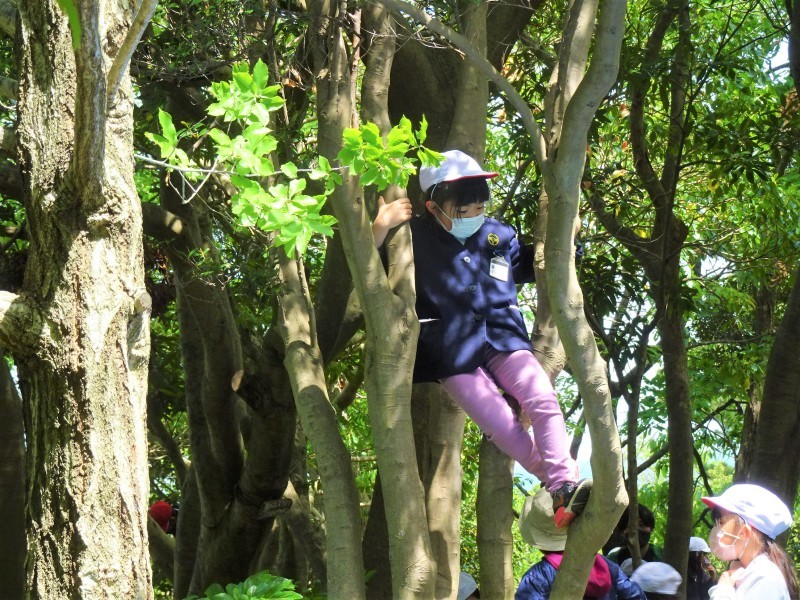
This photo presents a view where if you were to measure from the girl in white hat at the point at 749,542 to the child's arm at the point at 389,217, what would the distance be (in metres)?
1.71

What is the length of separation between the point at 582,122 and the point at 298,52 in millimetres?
2599

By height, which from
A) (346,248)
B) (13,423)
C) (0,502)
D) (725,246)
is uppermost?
(725,246)

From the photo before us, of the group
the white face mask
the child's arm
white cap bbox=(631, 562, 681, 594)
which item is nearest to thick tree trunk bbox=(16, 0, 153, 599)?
the child's arm

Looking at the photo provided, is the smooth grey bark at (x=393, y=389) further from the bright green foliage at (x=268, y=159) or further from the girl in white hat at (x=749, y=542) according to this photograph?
the girl in white hat at (x=749, y=542)

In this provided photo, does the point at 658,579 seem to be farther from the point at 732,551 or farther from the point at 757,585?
the point at 757,585

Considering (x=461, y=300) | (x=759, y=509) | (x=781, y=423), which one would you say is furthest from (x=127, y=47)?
(x=781, y=423)

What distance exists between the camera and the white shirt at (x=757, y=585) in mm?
4023

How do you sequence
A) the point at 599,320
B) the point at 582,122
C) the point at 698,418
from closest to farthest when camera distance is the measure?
the point at 582,122 → the point at 599,320 → the point at 698,418

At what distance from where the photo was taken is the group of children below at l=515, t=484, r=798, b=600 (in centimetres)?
408

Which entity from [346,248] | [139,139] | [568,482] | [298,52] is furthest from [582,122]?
[139,139]

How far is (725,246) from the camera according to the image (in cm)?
1008

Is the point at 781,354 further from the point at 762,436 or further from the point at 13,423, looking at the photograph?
the point at 13,423

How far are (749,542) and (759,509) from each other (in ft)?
0.44

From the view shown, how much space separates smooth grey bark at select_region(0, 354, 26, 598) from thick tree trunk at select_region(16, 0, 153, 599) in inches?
105
